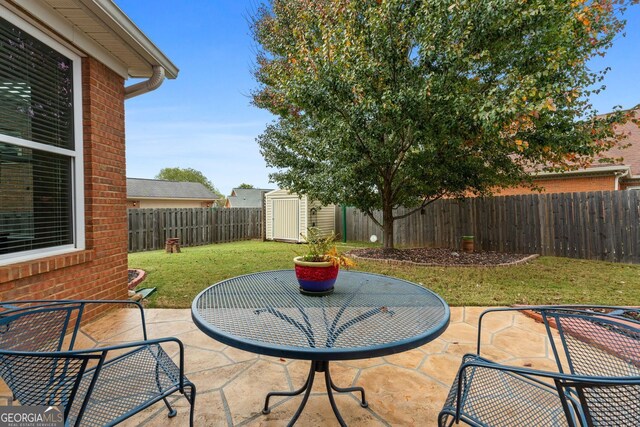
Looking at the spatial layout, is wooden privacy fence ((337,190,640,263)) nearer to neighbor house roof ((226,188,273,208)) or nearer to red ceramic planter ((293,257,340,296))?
red ceramic planter ((293,257,340,296))

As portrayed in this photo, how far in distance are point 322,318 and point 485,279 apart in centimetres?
444

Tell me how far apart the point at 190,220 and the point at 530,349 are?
35.5 feet

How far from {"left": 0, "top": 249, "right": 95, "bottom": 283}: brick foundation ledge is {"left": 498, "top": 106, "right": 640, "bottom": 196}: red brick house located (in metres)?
10.4

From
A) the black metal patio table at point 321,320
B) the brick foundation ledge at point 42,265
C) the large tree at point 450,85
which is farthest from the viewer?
the large tree at point 450,85

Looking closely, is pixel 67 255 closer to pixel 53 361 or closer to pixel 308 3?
pixel 53 361

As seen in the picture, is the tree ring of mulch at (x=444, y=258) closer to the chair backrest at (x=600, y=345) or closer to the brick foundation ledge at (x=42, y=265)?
the chair backrest at (x=600, y=345)

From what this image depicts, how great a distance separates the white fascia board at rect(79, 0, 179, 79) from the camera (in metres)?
2.65

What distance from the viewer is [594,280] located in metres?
4.94

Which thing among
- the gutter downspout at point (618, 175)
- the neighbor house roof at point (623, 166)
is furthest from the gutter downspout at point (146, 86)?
the gutter downspout at point (618, 175)

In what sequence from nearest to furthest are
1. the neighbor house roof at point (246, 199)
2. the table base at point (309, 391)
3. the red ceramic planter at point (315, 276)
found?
the table base at point (309, 391)
the red ceramic planter at point (315, 276)
the neighbor house roof at point (246, 199)

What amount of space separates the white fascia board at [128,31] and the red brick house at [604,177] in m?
9.66

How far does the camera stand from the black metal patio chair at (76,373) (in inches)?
40.3

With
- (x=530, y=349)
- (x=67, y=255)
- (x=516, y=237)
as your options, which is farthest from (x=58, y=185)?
(x=516, y=237)

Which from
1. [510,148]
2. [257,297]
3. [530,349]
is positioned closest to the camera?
[257,297]
